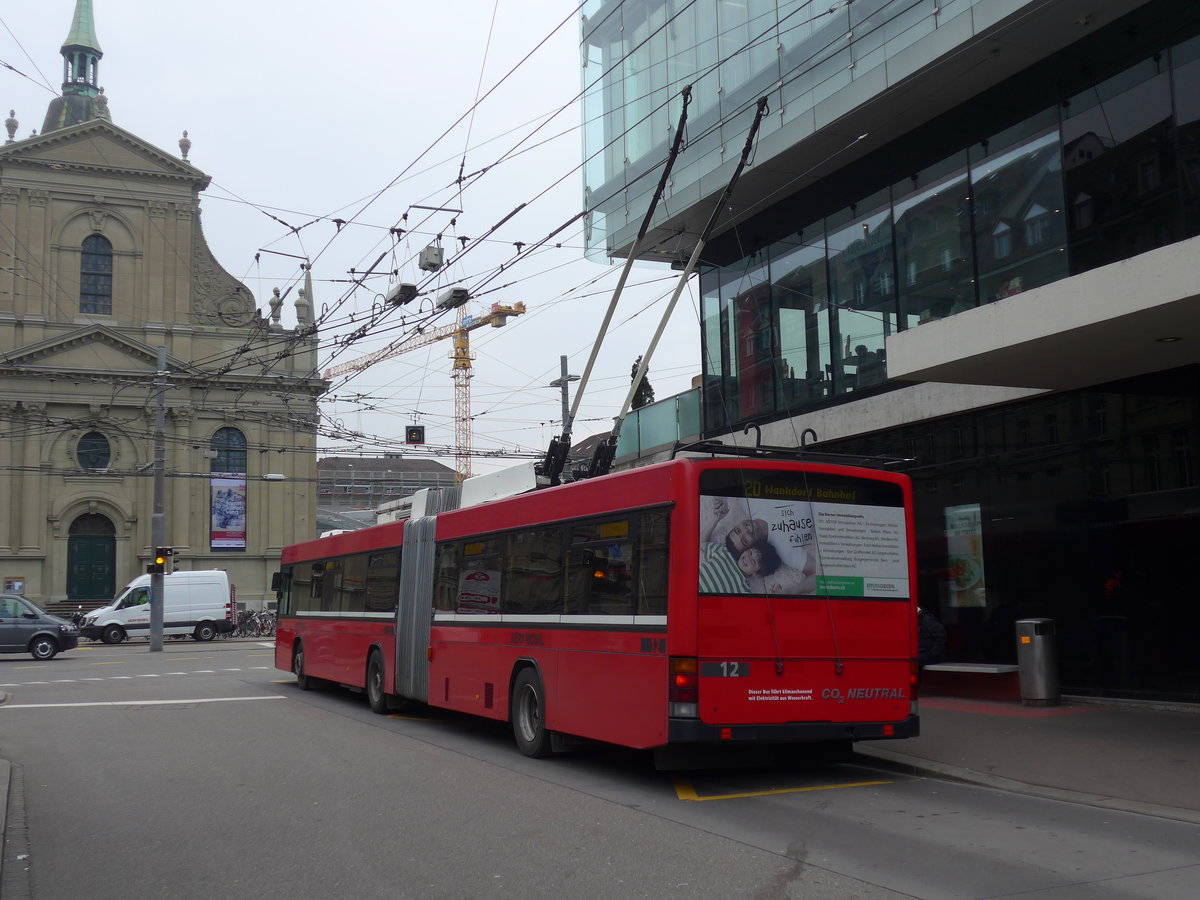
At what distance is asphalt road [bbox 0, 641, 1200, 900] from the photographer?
22.5 ft

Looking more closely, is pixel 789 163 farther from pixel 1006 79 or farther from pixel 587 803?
pixel 587 803

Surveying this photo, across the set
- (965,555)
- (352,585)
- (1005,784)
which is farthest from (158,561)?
(1005,784)

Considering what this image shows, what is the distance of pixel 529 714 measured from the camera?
1244 cm

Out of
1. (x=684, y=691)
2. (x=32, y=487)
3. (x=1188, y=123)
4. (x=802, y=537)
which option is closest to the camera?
(x=684, y=691)

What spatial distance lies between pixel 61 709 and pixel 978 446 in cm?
1444

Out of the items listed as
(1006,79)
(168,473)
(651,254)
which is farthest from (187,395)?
(1006,79)

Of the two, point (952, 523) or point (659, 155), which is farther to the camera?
point (659, 155)

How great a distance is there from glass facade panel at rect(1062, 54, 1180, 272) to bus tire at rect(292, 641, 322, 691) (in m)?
14.3

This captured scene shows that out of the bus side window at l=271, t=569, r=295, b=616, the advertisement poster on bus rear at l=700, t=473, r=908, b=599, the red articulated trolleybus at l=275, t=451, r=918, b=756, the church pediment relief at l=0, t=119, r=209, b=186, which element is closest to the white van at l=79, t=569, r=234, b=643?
the church pediment relief at l=0, t=119, r=209, b=186

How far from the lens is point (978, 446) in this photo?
16641mm

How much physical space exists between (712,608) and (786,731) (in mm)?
1247

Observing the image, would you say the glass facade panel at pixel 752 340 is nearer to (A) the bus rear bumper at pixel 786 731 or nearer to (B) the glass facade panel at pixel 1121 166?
(B) the glass facade panel at pixel 1121 166

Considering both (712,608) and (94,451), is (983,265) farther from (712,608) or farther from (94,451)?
(94,451)

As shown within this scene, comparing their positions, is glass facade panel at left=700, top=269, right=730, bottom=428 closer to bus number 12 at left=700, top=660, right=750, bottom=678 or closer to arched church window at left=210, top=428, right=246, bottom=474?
bus number 12 at left=700, top=660, right=750, bottom=678
